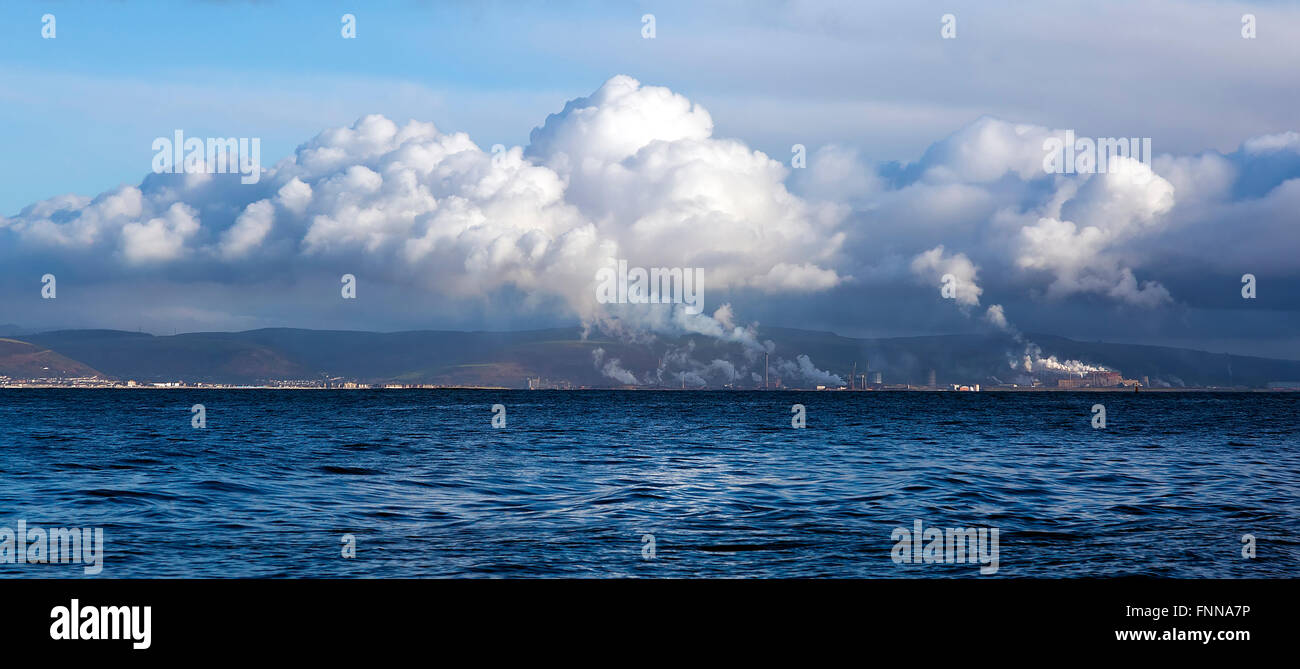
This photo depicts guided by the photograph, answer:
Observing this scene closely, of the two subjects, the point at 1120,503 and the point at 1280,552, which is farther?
the point at 1120,503

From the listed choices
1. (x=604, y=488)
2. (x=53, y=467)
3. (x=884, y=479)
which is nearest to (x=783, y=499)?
(x=604, y=488)

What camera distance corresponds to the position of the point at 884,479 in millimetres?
47938

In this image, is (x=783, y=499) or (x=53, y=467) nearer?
(x=783, y=499)

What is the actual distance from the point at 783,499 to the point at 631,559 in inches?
570
